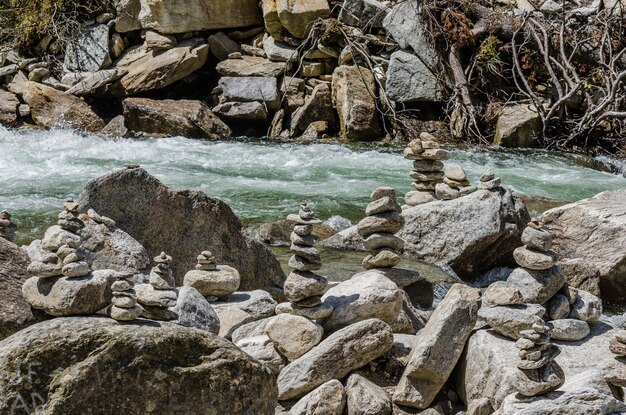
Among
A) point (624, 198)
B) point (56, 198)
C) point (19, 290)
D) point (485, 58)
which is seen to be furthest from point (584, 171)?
point (19, 290)

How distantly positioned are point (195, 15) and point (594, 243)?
12.0m

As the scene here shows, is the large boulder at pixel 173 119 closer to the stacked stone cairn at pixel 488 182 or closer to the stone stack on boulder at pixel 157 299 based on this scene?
the stacked stone cairn at pixel 488 182

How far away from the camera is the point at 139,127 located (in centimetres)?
1541

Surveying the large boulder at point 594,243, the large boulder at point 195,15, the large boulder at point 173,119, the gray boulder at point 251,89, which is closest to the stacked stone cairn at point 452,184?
the large boulder at point 594,243

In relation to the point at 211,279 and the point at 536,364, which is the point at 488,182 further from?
the point at 536,364

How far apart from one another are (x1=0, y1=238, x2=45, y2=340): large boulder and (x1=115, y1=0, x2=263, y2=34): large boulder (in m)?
13.5

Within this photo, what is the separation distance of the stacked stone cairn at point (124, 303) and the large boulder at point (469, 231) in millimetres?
4290

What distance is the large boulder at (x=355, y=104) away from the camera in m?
15.0

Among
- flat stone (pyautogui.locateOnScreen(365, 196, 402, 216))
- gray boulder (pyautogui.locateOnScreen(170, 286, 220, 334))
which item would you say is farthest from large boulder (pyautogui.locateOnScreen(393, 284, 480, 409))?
flat stone (pyautogui.locateOnScreen(365, 196, 402, 216))

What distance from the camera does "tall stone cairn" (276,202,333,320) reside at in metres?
4.76

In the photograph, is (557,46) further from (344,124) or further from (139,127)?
(139,127)

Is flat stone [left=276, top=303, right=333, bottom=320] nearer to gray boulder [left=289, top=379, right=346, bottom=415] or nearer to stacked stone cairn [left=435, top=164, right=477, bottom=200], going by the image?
gray boulder [left=289, top=379, right=346, bottom=415]

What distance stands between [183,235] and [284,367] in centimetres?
180

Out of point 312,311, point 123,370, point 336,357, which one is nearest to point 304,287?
point 312,311
